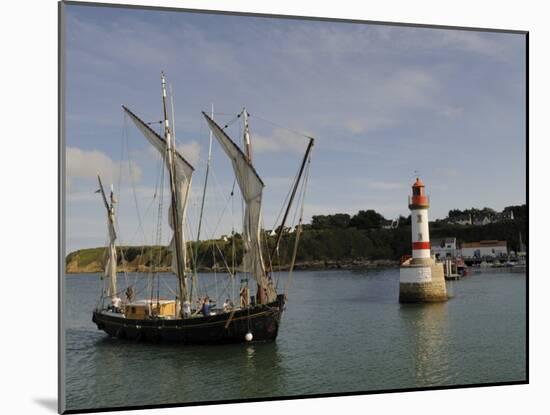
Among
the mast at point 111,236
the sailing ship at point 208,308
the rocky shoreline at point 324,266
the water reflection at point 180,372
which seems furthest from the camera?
the rocky shoreline at point 324,266

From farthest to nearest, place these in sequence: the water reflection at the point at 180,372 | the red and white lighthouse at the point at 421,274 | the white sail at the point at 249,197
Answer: the red and white lighthouse at the point at 421,274
the white sail at the point at 249,197
the water reflection at the point at 180,372

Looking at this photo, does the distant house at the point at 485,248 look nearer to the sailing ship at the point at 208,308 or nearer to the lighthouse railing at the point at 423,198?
the lighthouse railing at the point at 423,198

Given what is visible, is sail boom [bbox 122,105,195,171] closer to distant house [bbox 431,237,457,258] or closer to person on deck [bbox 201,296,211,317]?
person on deck [bbox 201,296,211,317]

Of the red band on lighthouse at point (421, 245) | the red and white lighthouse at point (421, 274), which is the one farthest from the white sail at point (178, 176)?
the red band on lighthouse at point (421, 245)

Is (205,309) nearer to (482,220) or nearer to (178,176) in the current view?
(178,176)

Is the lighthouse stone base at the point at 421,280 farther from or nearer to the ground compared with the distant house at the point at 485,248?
nearer to the ground

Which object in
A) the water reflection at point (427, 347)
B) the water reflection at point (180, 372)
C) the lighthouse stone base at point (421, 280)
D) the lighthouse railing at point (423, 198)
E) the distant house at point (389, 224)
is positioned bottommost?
the water reflection at point (180, 372)

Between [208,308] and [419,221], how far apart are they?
3.55 m

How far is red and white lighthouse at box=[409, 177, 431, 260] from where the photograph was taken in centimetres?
1100

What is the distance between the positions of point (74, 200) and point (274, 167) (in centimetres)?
282

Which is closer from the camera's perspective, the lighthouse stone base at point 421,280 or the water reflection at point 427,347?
the water reflection at point 427,347

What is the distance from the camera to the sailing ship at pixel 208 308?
1071 cm

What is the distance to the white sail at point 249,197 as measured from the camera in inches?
415

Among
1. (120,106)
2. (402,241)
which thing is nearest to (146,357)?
(120,106)
